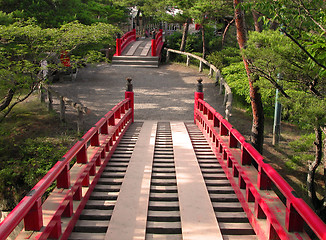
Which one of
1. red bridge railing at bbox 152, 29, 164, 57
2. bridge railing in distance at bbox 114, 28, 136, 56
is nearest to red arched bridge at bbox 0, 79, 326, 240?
bridge railing in distance at bbox 114, 28, 136, 56

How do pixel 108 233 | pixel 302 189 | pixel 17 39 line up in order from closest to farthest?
1. pixel 108 233
2. pixel 302 189
3. pixel 17 39

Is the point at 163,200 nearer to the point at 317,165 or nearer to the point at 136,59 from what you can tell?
the point at 317,165

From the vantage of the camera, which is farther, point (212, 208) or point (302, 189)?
point (302, 189)

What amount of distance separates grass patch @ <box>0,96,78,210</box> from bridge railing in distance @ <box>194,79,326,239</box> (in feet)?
17.3

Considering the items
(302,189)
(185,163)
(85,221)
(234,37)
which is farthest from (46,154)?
(234,37)

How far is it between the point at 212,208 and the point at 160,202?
0.80m

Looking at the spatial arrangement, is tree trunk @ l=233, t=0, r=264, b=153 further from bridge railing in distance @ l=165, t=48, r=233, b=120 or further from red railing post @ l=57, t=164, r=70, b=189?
red railing post @ l=57, t=164, r=70, b=189

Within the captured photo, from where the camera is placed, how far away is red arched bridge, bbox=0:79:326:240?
3706 mm

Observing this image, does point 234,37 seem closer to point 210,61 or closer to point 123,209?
point 210,61

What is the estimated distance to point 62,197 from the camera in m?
4.32

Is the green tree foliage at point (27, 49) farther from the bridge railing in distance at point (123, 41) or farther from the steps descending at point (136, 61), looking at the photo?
the bridge railing in distance at point (123, 41)

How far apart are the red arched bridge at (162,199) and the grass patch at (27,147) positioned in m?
3.28

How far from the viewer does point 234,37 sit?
28250mm

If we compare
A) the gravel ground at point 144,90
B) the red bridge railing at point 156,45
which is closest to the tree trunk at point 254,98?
the gravel ground at point 144,90
